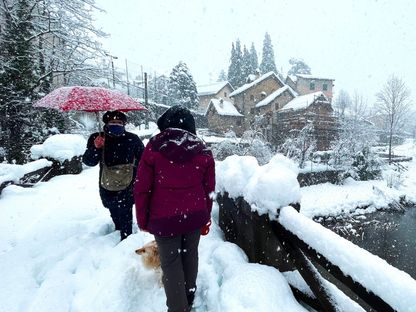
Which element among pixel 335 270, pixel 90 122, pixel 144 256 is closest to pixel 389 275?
pixel 335 270

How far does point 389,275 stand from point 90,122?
94.0 feet

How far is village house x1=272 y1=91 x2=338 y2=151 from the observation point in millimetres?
27719

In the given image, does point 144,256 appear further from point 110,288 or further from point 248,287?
point 248,287

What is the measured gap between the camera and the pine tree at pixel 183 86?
4200cm

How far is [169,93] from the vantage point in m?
44.5

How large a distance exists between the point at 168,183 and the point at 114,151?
1568mm

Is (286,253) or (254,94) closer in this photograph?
(286,253)

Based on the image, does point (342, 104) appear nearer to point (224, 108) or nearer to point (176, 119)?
point (224, 108)

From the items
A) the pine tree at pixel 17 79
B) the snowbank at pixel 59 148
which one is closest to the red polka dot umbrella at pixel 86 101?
the snowbank at pixel 59 148

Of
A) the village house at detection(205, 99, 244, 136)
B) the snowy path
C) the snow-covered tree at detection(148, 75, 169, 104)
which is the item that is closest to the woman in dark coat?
the snowy path

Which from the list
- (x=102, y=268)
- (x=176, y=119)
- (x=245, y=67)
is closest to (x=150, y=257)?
(x=102, y=268)

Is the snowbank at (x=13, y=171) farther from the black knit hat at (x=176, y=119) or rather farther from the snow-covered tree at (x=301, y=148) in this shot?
the snow-covered tree at (x=301, y=148)

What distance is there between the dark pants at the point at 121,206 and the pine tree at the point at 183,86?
→ 3826cm

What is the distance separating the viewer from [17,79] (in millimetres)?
11602
